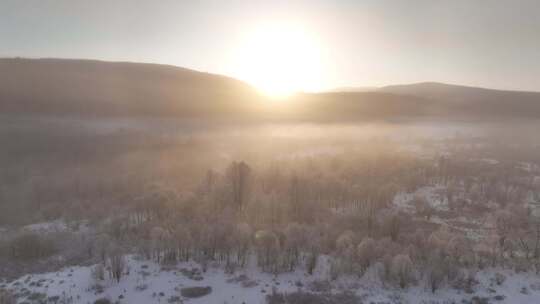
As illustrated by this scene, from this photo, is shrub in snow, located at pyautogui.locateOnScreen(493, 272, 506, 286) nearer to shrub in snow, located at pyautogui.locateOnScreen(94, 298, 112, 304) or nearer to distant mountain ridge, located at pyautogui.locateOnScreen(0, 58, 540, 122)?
shrub in snow, located at pyautogui.locateOnScreen(94, 298, 112, 304)

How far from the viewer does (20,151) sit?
61.6ft

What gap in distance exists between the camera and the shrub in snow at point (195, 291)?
246 inches

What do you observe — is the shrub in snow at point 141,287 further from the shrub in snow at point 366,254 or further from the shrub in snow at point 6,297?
the shrub in snow at point 366,254

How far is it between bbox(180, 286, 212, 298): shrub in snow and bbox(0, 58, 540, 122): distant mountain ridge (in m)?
25.8

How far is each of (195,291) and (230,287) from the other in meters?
0.65

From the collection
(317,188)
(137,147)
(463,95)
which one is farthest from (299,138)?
(463,95)

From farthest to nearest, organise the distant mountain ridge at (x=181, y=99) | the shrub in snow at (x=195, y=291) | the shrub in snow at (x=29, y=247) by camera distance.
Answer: the distant mountain ridge at (x=181, y=99)
the shrub in snow at (x=29, y=247)
the shrub in snow at (x=195, y=291)

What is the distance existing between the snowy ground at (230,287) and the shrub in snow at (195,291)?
3.5 inches

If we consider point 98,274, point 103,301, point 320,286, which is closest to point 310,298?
point 320,286

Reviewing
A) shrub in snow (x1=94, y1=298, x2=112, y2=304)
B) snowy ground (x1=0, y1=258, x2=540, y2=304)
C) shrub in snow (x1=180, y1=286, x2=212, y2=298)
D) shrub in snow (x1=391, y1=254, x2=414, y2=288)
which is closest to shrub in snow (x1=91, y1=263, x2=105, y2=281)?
snowy ground (x1=0, y1=258, x2=540, y2=304)

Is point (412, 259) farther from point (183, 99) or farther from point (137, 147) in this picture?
point (183, 99)

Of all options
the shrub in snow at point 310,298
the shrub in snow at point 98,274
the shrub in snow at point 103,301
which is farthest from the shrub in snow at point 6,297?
the shrub in snow at point 310,298

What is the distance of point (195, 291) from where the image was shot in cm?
634

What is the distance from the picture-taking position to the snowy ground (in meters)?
6.17
